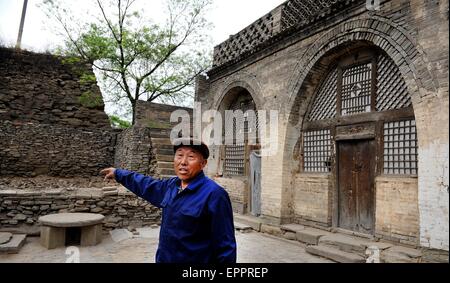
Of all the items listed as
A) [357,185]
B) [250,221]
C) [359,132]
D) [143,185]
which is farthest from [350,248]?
[143,185]

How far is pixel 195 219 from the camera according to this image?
2.27 metres

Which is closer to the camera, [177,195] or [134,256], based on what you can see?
[177,195]

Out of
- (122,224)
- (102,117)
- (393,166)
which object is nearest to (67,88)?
(102,117)

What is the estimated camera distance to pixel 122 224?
8.31 metres

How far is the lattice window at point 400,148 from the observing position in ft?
20.5

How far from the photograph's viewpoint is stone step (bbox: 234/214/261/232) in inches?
359

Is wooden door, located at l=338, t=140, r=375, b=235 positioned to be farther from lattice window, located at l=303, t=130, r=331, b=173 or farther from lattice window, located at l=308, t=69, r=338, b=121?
lattice window, located at l=308, t=69, r=338, b=121

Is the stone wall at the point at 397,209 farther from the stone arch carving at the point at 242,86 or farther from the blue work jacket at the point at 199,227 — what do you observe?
the blue work jacket at the point at 199,227

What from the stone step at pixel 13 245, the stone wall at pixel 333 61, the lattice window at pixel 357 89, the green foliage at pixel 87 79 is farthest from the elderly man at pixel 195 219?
the green foliage at pixel 87 79

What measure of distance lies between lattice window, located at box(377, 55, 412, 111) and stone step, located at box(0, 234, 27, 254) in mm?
8113

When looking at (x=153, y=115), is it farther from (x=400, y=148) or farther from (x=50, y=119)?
(x=400, y=148)

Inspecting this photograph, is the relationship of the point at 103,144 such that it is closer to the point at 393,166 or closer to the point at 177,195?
the point at 393,166

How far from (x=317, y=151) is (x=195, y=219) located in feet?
22.1

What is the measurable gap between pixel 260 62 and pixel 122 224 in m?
6.19
